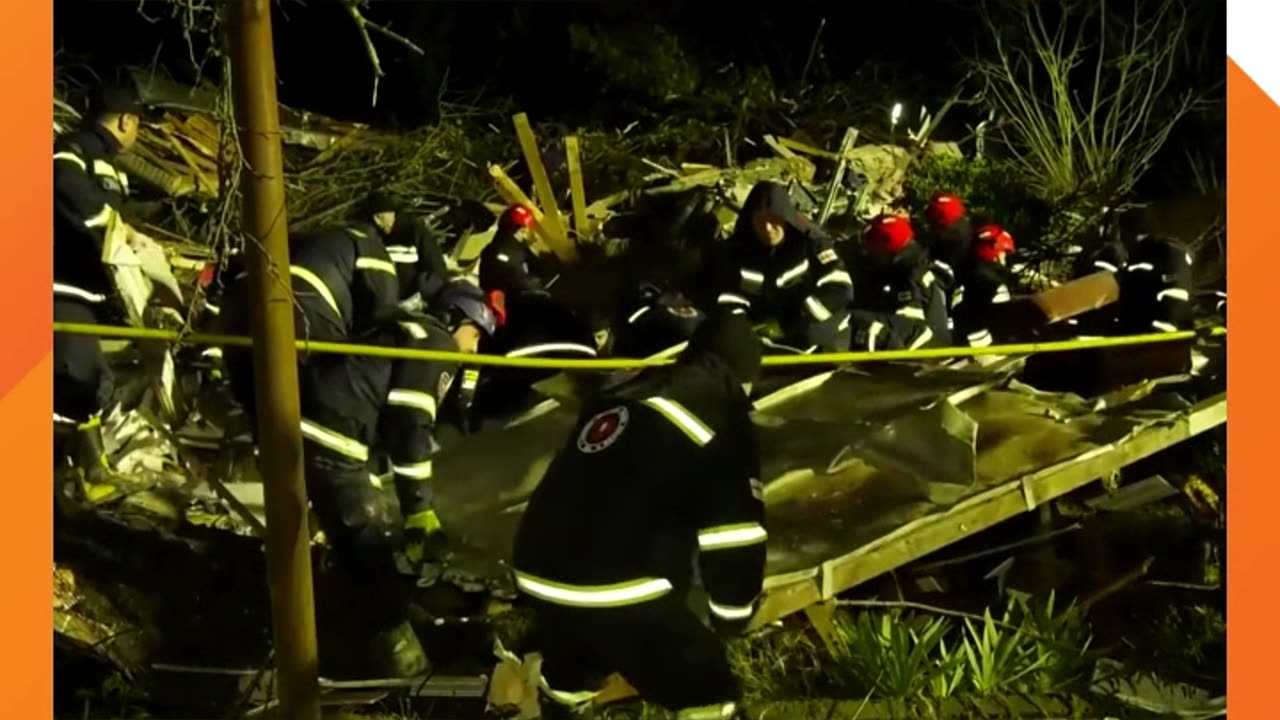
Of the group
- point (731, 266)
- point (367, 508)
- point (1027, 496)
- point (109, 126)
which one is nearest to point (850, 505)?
point (1027, 496)

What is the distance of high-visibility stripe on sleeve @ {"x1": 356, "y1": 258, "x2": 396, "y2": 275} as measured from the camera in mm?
3177

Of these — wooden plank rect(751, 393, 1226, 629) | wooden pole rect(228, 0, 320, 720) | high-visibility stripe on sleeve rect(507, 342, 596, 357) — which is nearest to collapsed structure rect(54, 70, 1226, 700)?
wooden plank rect(751, 393, 1226, 629)

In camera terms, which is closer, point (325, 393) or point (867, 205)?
point (325, 393)

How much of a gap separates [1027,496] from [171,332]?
84.6 inches

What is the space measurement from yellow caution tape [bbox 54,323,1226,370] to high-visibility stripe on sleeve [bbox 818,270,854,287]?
0.19m

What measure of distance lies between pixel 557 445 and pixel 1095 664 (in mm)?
1443

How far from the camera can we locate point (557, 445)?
10.4ft

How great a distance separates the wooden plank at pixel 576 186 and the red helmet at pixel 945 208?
0.89 m

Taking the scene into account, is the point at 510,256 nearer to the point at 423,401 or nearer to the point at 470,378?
the point at 470,378

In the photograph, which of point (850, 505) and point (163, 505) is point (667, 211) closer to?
point (850, 505)

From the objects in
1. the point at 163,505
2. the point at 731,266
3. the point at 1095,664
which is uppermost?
the point at 731,266

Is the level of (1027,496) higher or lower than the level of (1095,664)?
higher

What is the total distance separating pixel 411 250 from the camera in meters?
3.25

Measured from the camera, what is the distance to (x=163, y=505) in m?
3.28
